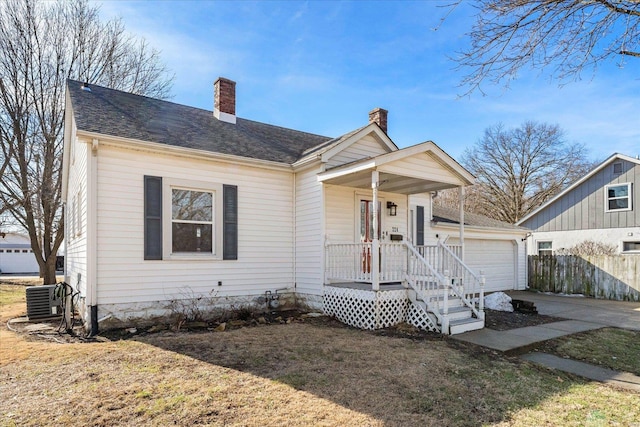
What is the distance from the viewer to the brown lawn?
12.4ft

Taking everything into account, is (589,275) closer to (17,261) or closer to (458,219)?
(458,219)

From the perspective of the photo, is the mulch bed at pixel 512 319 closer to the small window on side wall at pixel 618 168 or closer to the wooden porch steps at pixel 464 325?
the wooden porch steps at pixel 464 325

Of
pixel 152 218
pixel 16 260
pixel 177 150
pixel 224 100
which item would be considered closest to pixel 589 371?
pixel 152 218

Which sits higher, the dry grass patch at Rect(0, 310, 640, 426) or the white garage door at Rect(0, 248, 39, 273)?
the dry grass patch at Rect(0, 310, 640, 426)

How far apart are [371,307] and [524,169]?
2817cm

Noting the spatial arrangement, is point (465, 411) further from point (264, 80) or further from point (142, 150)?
point (264, 80)

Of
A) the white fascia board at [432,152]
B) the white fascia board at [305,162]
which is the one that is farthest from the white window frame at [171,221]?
the white fascia board at [432,152]

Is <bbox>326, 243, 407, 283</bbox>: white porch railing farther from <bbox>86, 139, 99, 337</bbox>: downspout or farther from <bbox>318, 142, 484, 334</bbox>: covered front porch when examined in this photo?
<bbox>86, 139, 99, 337</bbox>: downspout

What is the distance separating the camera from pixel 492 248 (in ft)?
53.4

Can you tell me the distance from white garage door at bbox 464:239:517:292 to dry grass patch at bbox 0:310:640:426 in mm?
9773

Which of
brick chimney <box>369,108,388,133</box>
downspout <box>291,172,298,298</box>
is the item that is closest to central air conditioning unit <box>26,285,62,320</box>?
downspout <box>291,172,298,298</box>

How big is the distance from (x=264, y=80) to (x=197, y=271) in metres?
8.89

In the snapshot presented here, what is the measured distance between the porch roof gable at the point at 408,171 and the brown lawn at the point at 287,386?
144 inches

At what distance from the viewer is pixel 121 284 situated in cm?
774
